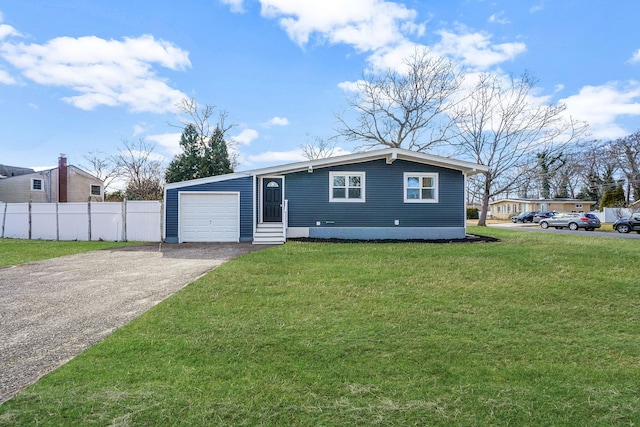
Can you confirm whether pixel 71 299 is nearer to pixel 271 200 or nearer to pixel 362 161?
pixel 271 200

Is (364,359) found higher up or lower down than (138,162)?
lower down

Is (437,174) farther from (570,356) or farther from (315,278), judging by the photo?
(570,356)

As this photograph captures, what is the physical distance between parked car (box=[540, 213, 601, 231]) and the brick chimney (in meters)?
40.1

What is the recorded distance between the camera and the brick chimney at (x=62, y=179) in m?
28.1

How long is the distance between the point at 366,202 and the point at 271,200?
3825 millimetres

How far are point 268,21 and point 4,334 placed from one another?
12.3 metres

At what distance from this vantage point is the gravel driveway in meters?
3.34

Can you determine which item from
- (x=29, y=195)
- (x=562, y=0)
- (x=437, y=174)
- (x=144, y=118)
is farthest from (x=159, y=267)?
(x=29, y=195)

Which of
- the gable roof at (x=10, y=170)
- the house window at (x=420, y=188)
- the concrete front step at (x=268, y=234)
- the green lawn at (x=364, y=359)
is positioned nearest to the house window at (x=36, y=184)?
the gable roof at (x=10, y=170)

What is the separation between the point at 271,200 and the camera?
1385cm

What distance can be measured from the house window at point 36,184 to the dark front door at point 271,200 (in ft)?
81.1

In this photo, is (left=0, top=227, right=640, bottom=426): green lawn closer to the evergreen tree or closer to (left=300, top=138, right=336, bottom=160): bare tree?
the evergreen tree

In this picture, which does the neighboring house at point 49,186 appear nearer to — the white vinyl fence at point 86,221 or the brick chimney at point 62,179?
the brick chimney at point 62,179

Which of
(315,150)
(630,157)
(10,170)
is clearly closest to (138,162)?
(10,170)
